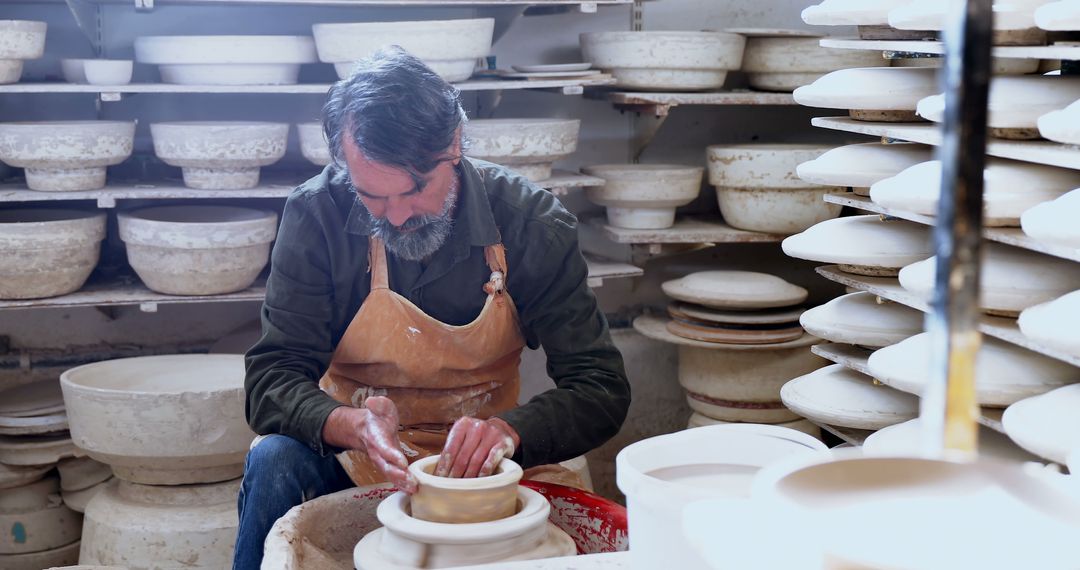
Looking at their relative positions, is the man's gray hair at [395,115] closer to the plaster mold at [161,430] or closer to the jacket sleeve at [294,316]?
the jacket sleeve at [294,316]

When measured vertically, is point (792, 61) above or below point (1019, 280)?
above

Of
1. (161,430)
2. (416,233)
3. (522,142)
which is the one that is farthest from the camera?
(522,142)

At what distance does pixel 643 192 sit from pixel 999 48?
A: 5.93ft

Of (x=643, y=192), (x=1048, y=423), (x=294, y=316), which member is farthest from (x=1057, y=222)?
(x=643, y=192)

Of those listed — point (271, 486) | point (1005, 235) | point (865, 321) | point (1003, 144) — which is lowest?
point (271, 486)

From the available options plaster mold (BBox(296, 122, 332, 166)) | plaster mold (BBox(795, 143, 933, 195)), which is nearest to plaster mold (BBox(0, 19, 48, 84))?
plaster mold (BBox(296, 122, 332, 166))

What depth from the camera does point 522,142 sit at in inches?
143

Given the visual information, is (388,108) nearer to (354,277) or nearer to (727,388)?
(354,277)

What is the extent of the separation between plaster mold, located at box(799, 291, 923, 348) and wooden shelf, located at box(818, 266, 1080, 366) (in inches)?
1.6

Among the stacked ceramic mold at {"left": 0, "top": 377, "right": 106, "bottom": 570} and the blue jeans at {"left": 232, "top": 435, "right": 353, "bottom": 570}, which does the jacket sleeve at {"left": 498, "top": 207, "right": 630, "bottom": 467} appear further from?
the stacked ceramic mold at {"left": 0, "top": 377, "right": 106, "bottom": 570}

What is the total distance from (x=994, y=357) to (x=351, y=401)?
1.38 meters

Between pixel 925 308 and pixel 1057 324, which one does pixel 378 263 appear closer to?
pixel 925 308

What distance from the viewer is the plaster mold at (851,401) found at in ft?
8.41

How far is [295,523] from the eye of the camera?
6.65 ft
